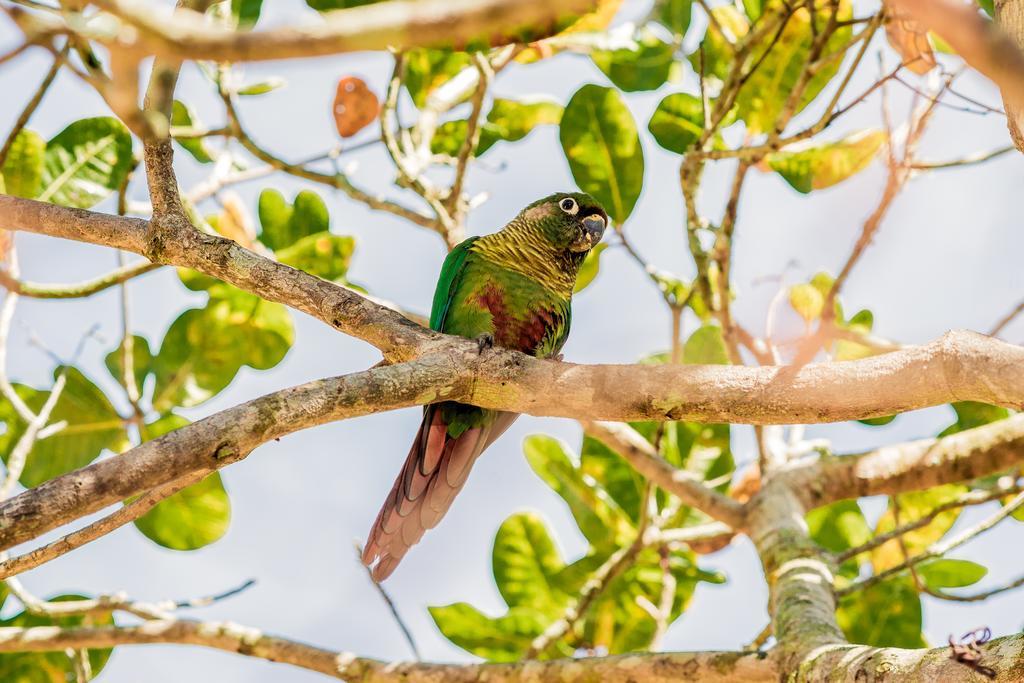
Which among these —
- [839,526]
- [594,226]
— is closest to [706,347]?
[594,226]

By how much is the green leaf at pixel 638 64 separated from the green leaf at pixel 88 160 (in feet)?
6.84

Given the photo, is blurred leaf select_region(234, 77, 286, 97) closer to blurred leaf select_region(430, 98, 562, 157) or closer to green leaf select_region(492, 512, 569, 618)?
blurred leaf select_region(430, 98, 562, 157)

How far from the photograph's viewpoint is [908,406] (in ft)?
7.29

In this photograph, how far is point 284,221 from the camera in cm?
454

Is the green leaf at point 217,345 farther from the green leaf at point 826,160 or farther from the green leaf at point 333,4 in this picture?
the green leaf at point 826,160

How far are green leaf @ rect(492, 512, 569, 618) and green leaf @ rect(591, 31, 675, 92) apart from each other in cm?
204

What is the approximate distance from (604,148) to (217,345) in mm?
1968

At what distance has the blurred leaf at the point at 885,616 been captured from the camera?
404cm

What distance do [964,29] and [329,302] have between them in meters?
1.99

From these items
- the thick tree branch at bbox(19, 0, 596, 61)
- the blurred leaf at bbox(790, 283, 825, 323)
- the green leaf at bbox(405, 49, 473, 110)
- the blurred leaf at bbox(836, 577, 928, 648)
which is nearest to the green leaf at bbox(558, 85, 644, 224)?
the green leaf at bbox(405, 49, 473, 110)

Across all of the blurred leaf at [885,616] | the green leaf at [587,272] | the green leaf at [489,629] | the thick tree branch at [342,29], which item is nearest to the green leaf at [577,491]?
the green leaf at [489,629]

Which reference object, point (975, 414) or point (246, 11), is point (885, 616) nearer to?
point (975, 414)

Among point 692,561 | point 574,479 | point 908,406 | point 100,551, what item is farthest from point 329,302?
point 100,551

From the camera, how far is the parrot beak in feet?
14.4
